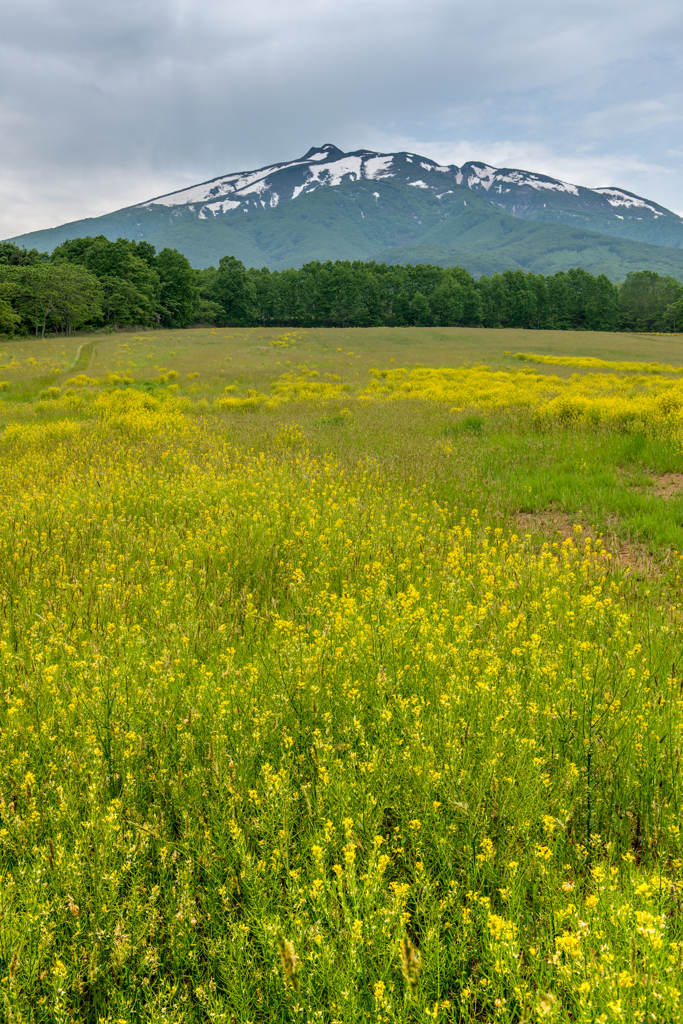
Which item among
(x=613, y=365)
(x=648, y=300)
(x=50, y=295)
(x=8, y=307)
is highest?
(x=648, y=300)

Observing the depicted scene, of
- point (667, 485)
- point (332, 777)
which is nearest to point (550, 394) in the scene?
point (667, 485)

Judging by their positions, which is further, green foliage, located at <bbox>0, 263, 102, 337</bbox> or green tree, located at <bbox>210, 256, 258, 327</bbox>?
green tree, located at <bbox>210, 256, 258, 327</bbox>

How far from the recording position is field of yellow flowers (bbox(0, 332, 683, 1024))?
69.2 inches

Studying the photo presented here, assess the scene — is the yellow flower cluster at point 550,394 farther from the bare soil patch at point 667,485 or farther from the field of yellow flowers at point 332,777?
the field of yellow flowers at point 332,777

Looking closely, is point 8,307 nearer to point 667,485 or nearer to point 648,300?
point 667,485

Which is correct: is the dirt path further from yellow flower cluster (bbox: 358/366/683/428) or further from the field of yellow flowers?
the field of yellow flowers

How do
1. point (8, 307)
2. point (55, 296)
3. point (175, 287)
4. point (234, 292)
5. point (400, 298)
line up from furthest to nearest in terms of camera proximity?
point (400, 298) < point (234, 292) < point (175, 287) < point (55, 296) < point (8, 307)

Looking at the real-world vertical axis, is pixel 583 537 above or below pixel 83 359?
below

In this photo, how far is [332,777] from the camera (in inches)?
98.5

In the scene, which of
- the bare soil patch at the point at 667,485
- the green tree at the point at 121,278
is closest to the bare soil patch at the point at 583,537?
the bare soil patch at the point at 667,485

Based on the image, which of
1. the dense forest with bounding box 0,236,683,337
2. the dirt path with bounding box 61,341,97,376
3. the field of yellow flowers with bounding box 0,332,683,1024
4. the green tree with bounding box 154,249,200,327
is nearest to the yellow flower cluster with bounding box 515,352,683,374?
the field of yellow flowers with bounding box 0,332,683,1024

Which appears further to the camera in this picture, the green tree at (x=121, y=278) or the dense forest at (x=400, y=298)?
the dense forest at (x=400, y=298)

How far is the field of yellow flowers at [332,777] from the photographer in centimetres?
176

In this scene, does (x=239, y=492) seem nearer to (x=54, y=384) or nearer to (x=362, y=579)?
(x=362, y=579)
